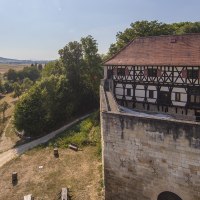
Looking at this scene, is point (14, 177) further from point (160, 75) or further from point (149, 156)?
point (160, 75)

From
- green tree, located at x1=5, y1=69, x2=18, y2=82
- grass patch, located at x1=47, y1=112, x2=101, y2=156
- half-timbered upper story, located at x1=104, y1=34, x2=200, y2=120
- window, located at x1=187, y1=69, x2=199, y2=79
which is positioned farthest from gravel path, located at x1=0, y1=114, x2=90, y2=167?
green tree, located at x1=5, y1=69, x2=18, y2=82

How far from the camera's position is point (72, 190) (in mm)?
17312

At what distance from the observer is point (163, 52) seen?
26312 millimetres

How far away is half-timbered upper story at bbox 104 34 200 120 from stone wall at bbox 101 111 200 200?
34.4ft

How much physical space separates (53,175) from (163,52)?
49.0 ft

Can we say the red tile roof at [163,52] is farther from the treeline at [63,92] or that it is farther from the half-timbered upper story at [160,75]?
the treeline at [63,92]

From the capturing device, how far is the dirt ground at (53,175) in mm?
17283

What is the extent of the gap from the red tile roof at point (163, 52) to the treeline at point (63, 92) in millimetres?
9300

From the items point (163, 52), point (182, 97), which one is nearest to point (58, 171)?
point (182, 97)

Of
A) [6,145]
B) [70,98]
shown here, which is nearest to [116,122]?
[6,145]

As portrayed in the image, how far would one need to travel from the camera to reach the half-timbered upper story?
24.0 metres

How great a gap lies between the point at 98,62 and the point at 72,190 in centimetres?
2517

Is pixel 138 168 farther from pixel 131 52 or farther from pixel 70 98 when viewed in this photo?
pixel 70 98

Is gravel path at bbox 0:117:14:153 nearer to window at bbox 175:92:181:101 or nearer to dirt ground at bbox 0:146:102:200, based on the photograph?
dirt ground at bbox 0:146:102:200
